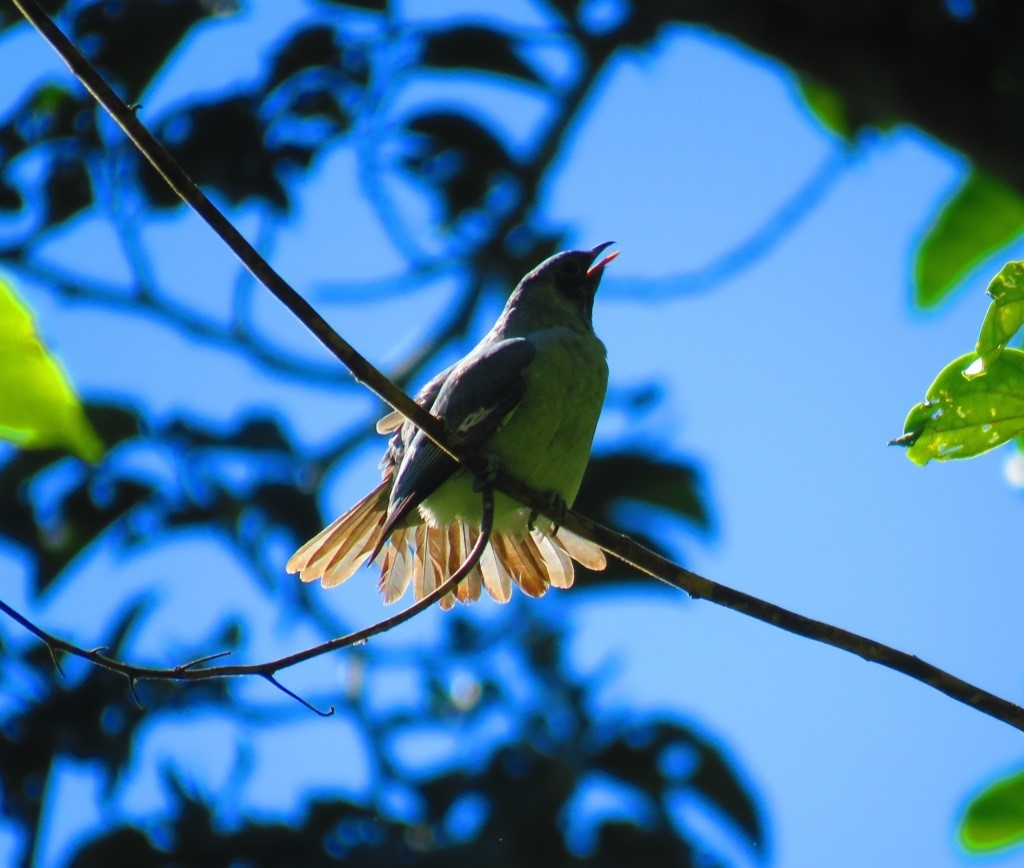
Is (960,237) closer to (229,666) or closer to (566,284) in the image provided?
(229,666)

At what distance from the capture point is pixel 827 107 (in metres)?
4.86

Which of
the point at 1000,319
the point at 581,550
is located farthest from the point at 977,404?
the point at 581,550

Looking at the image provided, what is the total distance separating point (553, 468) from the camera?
424 cm

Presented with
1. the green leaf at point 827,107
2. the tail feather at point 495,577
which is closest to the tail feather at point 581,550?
the tail feather at point 495,577

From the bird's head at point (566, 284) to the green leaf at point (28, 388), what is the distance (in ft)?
12.6

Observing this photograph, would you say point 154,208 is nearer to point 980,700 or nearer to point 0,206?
point 0,206

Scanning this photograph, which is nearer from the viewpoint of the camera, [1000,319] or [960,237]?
[1000,319]

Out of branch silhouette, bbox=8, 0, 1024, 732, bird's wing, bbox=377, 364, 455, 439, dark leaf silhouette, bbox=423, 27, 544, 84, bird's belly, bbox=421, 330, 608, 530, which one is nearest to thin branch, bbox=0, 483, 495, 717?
branch silhouette, bbox=8, 0, 1024, 732

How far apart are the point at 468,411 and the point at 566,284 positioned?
1288mm

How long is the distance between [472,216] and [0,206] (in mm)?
2495

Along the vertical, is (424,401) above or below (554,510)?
above

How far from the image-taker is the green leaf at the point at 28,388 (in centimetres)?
137

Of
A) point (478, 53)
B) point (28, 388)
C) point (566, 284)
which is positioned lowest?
point (28, 388)

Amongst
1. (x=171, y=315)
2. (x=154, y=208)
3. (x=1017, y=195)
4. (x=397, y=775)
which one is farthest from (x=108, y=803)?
(x=1017, y=195)
